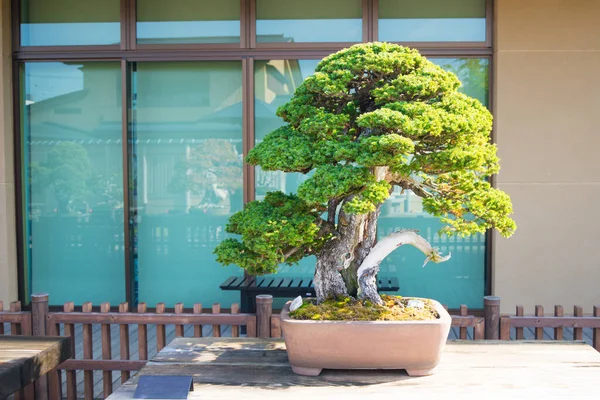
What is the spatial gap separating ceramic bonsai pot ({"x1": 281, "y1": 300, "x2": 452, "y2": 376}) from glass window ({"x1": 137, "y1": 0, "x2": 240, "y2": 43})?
3.29 metres

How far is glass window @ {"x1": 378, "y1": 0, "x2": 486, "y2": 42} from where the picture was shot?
469 centimetres

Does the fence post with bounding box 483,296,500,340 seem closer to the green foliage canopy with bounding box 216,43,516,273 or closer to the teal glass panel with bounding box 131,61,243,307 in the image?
the green foliage canopy with bounding box 216,43,516,273

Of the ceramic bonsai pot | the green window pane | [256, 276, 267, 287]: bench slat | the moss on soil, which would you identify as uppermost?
the green window pane

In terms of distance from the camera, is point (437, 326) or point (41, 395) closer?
point (437, 326)

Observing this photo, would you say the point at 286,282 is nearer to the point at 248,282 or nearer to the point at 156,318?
the point at 248,282

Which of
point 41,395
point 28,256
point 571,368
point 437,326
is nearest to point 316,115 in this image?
point 437,326

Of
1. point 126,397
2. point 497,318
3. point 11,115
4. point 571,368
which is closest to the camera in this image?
point 126,397

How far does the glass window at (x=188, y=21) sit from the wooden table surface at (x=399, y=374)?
302 centimetres

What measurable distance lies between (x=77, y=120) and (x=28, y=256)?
4.12 ft

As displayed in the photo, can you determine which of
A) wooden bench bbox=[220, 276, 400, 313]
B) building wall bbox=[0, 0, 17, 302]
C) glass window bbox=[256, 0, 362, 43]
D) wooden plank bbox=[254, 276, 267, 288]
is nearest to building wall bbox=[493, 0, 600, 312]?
wooden bench bbox=[220, 276, 400, 313]

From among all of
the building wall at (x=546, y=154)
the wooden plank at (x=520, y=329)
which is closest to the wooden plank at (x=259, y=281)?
the building wall at (x=546, y=154)

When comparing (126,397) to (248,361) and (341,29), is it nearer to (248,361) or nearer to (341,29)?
(248,361)

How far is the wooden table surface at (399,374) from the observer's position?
191cm

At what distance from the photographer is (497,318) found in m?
2.64
